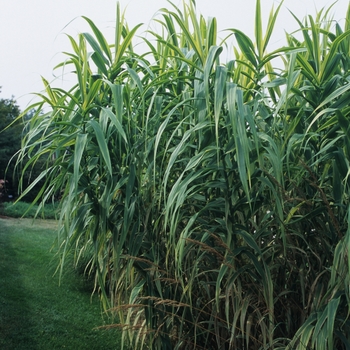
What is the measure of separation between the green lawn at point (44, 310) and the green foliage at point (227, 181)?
71cm

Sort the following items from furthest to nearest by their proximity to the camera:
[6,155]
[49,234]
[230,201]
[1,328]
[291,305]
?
[6,155]
[49,234]
[1,328]
[291,305]
[230,201]

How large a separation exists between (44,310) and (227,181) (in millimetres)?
2754

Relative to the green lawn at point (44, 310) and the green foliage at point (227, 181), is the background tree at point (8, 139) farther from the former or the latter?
the green foliage at point (227, 181)

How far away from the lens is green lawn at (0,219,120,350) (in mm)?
3416

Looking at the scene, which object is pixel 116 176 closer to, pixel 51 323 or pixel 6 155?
pixel 51 323

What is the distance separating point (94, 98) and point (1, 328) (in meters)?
2.16

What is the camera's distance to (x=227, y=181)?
6.05 feet

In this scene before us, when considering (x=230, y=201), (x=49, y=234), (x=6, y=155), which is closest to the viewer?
(x=230, y=201)

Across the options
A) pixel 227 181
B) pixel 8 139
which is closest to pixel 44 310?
pixel 227 181

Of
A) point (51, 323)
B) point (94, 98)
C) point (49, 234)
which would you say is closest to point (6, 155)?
point (49, 234)

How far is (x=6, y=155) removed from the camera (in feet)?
46.7

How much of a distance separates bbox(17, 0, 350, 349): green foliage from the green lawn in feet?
2.32

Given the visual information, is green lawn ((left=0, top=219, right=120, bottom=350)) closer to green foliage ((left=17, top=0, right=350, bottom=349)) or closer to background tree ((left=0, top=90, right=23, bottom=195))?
green foliage ((left=17, top=0, right=350, bottom=349))

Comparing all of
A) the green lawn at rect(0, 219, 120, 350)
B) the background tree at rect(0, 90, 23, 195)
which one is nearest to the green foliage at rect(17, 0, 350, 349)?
the green lawn at rect(0, 219, 120, 350)
